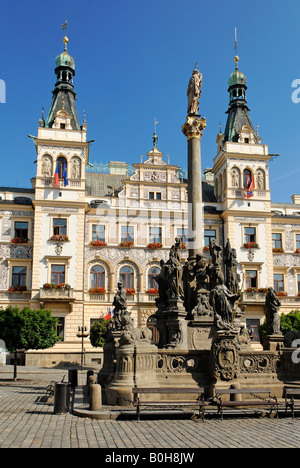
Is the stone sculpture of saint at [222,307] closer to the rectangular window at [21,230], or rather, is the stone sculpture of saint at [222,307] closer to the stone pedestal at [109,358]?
the stone pedestal at [109,358]

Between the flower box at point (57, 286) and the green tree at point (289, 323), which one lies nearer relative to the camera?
the green tree at point (289, 323)

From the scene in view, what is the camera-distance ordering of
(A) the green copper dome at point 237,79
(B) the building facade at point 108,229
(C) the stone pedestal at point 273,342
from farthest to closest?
(A) the green copper dome at point 237,79, (B) the building facade at point 108,229, (C) the stone pedestal at point 273,342

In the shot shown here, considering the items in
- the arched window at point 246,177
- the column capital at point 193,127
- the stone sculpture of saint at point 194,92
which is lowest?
the column capital at point 193,127

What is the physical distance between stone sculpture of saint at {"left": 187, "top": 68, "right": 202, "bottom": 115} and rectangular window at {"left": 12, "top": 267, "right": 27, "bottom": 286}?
21.5 m

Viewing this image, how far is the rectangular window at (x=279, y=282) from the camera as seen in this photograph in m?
39.1

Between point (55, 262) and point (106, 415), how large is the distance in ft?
84.6

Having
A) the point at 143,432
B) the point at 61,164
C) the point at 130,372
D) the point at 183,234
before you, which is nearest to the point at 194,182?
the point at 130,372

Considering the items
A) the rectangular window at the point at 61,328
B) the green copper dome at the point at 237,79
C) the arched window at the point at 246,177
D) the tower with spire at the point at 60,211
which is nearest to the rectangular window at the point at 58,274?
the tower with spire at the point at 60,211

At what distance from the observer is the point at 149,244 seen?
37.6 metres

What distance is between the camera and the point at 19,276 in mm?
35625

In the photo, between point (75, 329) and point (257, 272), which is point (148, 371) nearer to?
point (75, 329)

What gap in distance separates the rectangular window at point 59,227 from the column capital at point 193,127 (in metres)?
19.6

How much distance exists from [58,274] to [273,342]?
2223cm
